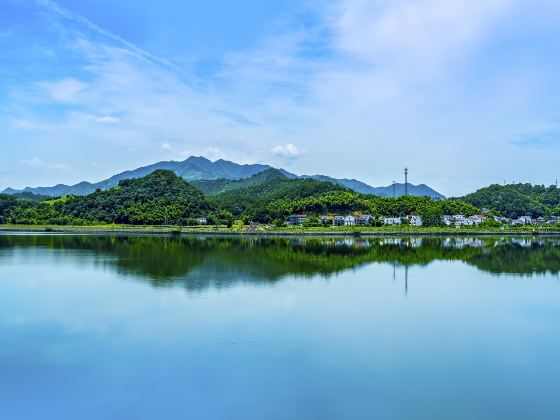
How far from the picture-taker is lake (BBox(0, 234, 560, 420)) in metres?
6.29

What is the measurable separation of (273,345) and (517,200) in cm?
6345

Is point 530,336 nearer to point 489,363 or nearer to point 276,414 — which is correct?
point 489,363

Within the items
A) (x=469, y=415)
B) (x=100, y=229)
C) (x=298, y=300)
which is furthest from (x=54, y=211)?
(x=469, y=415)

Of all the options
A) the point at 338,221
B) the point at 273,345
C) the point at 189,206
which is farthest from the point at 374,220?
the point at 273,345

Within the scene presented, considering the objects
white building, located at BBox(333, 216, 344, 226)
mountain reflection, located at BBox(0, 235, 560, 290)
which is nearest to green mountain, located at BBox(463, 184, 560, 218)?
white building, located at BBox(333, 216, 344, 226)

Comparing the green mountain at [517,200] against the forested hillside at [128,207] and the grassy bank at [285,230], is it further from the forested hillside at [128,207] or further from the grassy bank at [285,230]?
the forested hillside at [128,207]

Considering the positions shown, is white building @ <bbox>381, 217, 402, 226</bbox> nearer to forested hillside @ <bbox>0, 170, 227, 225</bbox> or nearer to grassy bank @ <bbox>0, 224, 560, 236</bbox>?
grassy bank @ <bbox>0, 224, 560, 236</bbox>

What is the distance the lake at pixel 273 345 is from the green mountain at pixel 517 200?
5043 centimetres

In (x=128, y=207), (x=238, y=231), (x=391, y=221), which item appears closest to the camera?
(x=238, y=231)

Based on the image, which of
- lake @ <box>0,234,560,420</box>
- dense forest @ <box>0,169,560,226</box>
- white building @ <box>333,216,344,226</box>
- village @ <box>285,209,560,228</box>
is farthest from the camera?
village @ <box>285,209,560,228</box>

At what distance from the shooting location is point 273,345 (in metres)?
8.62

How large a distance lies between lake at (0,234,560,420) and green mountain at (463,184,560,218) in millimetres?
50434

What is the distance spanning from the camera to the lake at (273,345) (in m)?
Answer: 6.29

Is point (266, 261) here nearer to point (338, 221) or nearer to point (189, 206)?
point (338, 221)
